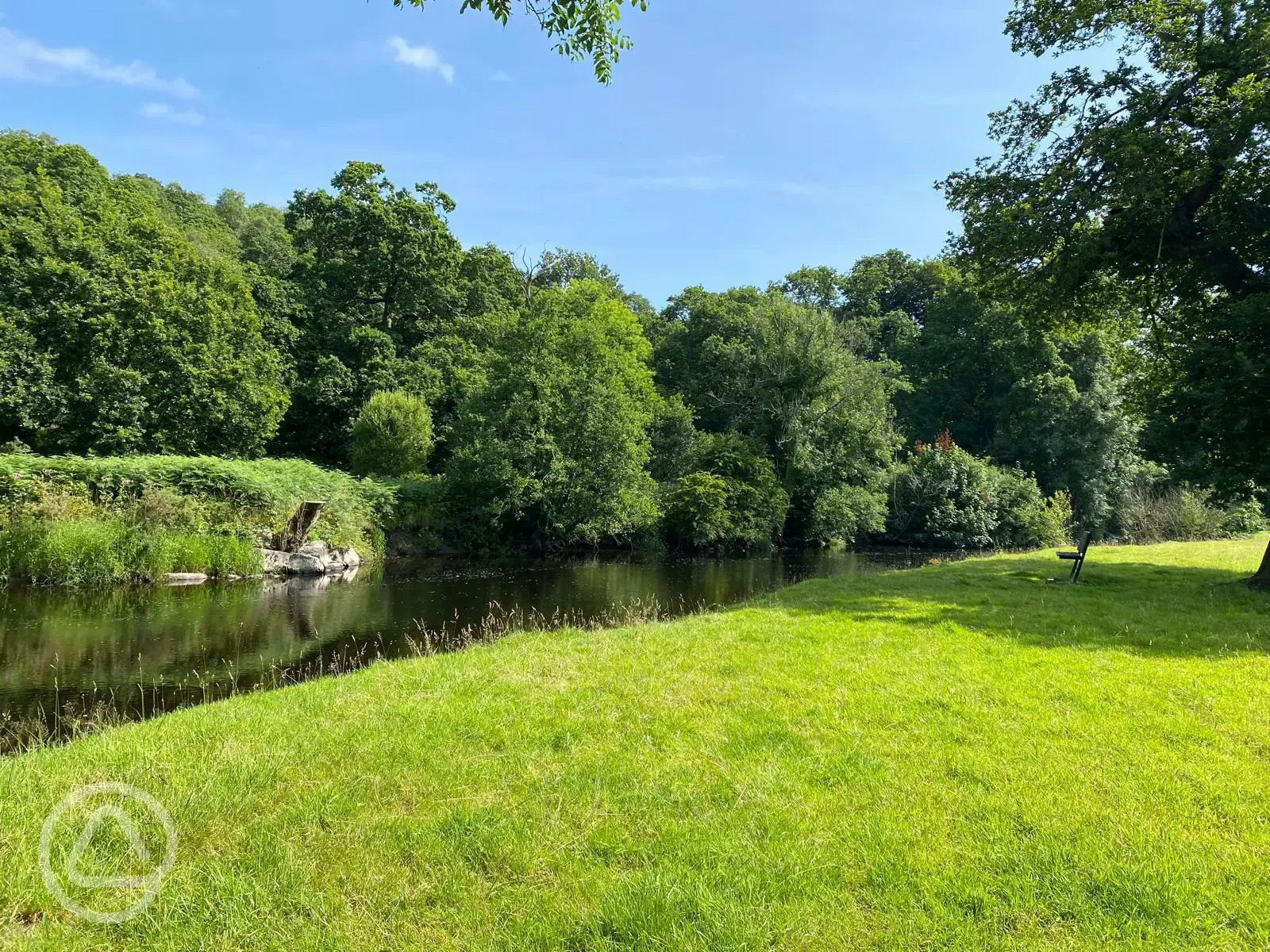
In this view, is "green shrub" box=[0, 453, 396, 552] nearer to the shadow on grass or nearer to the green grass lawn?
the green grass lawn

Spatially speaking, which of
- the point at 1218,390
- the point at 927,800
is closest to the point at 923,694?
the point at 927,800

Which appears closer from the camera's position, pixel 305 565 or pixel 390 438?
pixel 305 565

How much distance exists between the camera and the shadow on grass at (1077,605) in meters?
8.28

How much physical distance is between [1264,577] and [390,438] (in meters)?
28.1

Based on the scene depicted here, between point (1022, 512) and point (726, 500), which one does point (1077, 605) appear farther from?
point (1022, 512)

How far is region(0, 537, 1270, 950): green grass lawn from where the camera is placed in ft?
9.98

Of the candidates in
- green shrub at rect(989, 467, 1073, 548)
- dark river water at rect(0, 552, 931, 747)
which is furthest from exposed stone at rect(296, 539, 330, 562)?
green shrub at rect(989, 467, 1073, 548)

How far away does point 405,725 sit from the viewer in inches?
214

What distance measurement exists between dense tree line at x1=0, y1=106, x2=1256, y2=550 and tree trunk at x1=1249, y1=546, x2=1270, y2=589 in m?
1.43

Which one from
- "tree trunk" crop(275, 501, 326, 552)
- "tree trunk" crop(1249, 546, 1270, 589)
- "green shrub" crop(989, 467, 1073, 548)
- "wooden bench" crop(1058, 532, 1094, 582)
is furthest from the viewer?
"green shrub" crop(989, 467, 1073, 548)

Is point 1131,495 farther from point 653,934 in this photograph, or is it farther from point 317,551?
point 653,934

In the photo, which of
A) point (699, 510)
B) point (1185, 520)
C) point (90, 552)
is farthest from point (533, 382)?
point (1185, 520)

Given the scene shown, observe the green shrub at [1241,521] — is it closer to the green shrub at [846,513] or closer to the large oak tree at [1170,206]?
the green shrub at [846,513]

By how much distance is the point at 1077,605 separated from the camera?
10562mm
